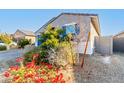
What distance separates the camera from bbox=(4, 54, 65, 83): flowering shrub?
4.15m

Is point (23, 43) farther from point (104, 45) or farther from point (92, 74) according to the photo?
point (104, 45)

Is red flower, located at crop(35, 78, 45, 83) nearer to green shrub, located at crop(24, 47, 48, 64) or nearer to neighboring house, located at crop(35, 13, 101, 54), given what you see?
Answer: green shrub, located at crop(24, 47, 48, 64)

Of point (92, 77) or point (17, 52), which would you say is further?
point (17, 52)

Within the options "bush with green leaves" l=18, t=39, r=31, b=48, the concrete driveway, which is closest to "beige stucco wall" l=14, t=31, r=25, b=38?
"bush with green leaves" l=18, t=39, r=31, b=48

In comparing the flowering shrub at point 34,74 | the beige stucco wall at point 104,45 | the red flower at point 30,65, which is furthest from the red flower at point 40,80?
the beige stucco wall at point 104,45

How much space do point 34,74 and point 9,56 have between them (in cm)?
152

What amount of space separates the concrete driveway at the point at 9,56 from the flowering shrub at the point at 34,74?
0.27 m

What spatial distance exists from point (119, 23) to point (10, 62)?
2.93m

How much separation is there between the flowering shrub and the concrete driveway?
0.88 ft

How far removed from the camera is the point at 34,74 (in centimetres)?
445

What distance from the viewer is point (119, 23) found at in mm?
4832

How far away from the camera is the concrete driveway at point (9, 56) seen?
5.29 metres

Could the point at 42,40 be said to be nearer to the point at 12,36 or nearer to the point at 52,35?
the point at 52,35
